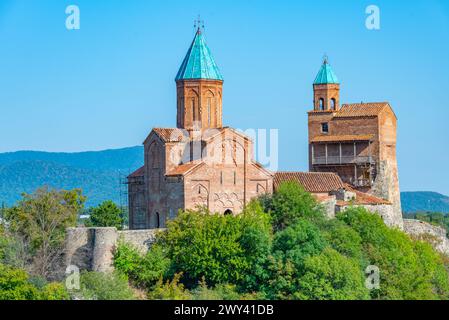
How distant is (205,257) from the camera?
4669 cm

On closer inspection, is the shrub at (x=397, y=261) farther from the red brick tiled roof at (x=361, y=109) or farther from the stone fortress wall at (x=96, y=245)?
the stone fortress wall at (x=96, y=245)

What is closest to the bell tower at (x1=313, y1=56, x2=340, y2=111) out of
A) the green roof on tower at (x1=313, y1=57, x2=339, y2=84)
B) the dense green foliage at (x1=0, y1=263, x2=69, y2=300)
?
the green roof on tower at (x1=313, y1=57, x2=339, y2=84)

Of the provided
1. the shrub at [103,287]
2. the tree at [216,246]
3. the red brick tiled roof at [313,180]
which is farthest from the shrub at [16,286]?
the red brick tiled roof at [313,180]

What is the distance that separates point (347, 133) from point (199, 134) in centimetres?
955

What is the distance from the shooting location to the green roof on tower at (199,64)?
53.3 meters

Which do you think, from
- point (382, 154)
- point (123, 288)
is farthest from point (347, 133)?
point (123, 288)

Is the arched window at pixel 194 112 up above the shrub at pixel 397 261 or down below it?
above

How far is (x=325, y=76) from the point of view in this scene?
6012 centimetres

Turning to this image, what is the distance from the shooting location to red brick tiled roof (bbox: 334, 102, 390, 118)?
58.9 m

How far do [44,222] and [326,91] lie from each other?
17128 mm

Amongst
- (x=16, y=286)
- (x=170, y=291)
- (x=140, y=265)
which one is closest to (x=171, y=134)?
(x=140, y=265)

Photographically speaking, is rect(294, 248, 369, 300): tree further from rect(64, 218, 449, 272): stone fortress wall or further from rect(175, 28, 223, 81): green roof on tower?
rect(175, 28, 223, 81): green roof on tower

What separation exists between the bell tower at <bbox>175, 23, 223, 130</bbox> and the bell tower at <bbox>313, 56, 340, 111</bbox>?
25.8ft
